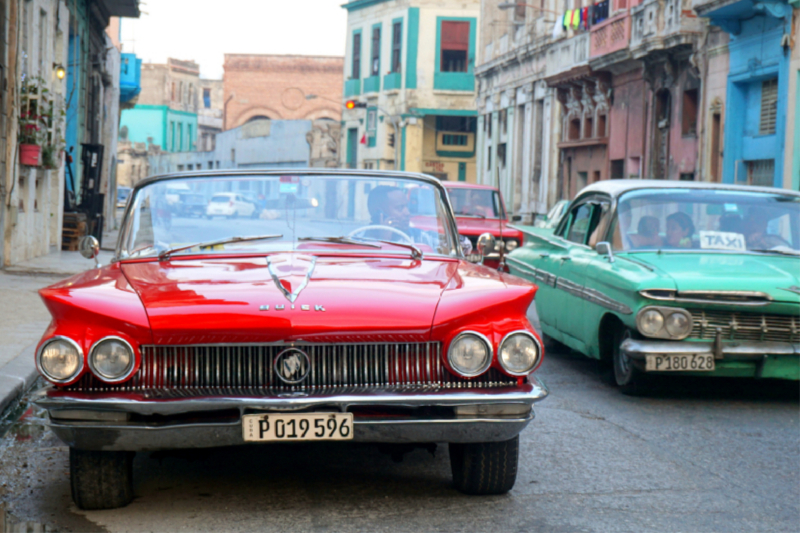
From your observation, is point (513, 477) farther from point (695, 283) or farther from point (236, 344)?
point (695, 283)

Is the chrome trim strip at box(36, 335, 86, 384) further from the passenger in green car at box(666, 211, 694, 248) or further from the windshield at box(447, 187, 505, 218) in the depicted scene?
the windshield at box(447, 187, 505, 218)

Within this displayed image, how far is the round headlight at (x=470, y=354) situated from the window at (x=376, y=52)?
187 ft

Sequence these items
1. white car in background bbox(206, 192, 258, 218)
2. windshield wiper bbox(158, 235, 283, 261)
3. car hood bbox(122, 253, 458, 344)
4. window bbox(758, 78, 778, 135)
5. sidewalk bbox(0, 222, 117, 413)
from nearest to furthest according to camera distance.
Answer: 1. car hood bbox(122, 253, 458, 344)
2. windshield wiper bbox(158, 235, 283, 261)
3. white car in background bbox(206, 192, 258, 218)
4. sidewalk bbox(0, 222, 117, 413)
5. window bbox(758, 78, 778, 135)

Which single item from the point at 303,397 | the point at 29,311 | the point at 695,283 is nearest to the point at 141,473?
the point at 303,397

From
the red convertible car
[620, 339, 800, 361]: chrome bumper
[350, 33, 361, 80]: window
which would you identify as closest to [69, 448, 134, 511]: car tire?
the red convertible car

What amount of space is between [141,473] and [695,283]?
3.76 m

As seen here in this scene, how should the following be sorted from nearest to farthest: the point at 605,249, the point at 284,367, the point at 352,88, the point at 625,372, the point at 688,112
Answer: the point at 284,367, the point at 625,372, the point at 605,249, the point at 688,112, the point at 352,88

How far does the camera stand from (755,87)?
23.1m

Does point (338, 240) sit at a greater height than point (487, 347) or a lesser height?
greater

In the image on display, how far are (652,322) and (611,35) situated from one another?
915 inches

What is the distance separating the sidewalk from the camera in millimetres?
7531

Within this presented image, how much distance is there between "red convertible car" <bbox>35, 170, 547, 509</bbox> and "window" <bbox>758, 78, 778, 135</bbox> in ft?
61.8

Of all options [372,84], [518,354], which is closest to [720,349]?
[518,354]

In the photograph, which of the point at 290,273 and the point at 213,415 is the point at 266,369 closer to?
the point at 213,415
